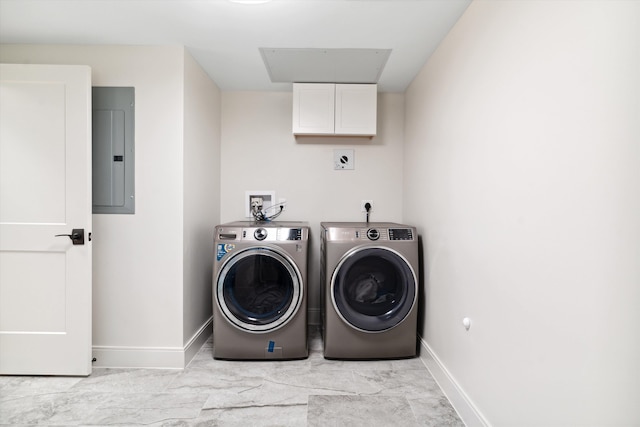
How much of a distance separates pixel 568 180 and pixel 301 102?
2.18m

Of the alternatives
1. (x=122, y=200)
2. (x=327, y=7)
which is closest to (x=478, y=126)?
(x=327, y=7)

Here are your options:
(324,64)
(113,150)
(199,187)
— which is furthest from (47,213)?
(324,64)

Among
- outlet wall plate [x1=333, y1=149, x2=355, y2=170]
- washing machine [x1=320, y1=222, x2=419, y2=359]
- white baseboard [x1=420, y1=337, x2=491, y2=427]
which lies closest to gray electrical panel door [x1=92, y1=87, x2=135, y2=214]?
washing machine [x1=320, y1=222, x2=419, y2=359]

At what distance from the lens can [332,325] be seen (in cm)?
234

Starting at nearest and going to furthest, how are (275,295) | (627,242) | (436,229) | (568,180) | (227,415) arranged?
(627,242) < (568,180) < (227,415) < (436,229) < (275,295)

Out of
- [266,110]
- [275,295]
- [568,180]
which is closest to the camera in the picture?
[568,180]

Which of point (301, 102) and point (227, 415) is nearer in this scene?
point (227, 415)

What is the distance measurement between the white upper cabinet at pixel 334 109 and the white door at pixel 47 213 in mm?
1536

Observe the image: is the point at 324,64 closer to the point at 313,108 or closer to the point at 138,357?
the point at 313,108

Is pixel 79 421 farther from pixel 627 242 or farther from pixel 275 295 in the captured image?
pixel 627 242

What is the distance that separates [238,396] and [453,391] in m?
1.29

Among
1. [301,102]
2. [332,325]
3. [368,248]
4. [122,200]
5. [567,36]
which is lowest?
[332,325]

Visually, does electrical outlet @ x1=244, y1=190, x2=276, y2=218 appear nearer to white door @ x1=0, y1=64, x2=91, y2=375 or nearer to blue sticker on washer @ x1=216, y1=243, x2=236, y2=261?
blue sticker on washer @ x1=216, y1=243, x2=236, y2=261

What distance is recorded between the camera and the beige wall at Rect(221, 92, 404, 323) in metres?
3.10
